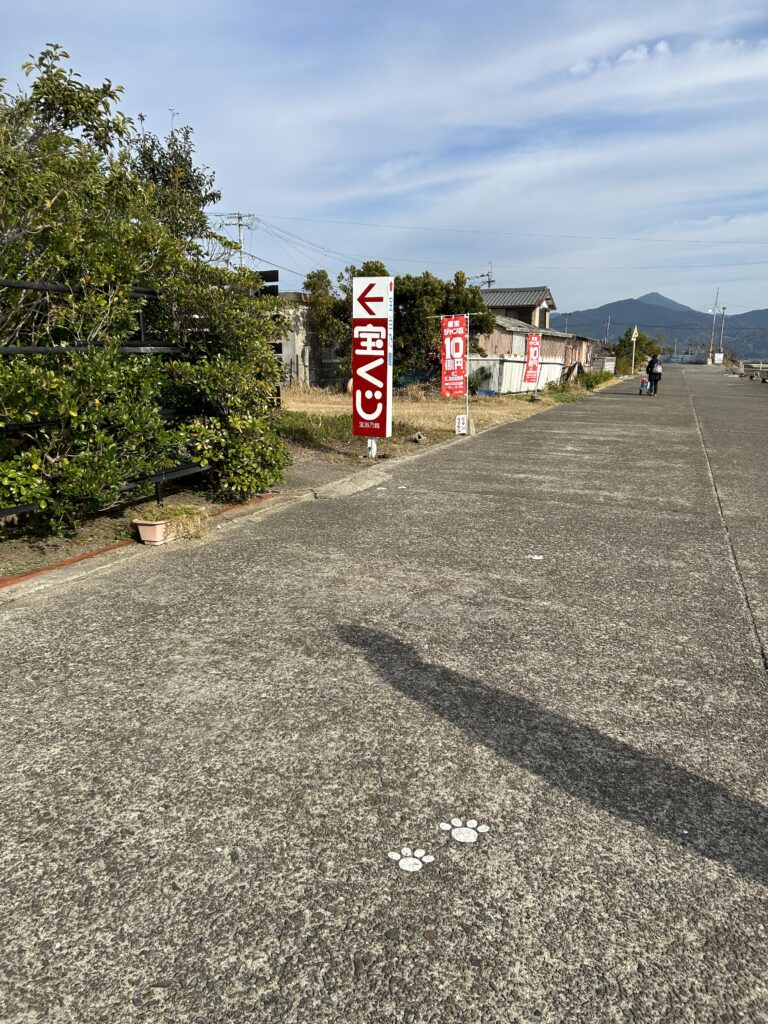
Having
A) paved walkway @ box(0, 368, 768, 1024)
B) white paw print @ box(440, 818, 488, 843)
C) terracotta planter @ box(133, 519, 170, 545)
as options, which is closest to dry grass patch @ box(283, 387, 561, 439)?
terracotta planter @ box(133, 519, 170, 545)

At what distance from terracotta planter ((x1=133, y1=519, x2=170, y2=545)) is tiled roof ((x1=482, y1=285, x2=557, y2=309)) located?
161 ft

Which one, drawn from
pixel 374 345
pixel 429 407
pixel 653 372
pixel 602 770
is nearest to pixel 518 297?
pixel 653 372

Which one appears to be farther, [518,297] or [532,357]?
[518,297]

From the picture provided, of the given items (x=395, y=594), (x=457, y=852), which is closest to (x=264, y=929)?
(x=457, y=852)

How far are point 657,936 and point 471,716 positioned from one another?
1143 millimetres

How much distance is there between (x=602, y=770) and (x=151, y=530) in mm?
3865

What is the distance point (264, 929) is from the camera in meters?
1.78

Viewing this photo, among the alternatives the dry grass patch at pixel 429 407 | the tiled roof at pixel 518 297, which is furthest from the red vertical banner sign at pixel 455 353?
the tiled roof at pixel 518 297

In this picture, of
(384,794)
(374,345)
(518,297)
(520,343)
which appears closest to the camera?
(384,794)

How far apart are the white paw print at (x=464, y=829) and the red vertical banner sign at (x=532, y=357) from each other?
20754mm

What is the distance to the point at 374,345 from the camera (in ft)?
29.8

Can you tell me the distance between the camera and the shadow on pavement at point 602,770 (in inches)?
84.1

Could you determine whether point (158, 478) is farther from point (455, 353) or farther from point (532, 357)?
point (532, 357)

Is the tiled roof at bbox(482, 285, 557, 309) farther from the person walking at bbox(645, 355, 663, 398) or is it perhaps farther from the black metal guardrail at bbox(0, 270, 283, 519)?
the black metal guardrail at bbox(0, 270, 283, 519)
